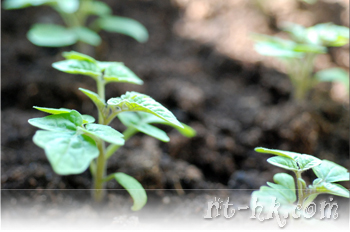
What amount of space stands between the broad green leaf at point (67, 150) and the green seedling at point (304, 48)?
0.92 meters

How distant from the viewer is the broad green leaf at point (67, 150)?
50 cm

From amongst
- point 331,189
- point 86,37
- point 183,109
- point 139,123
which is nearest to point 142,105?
point 139,123

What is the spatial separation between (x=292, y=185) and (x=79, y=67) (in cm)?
59

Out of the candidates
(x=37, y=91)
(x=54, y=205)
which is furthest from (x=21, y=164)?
(x=37, y=91)

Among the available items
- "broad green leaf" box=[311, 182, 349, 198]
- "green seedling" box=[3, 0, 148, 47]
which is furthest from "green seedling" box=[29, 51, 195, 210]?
"green seedling" box=[3, 0, 148, 47]

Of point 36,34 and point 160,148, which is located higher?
point 36,34

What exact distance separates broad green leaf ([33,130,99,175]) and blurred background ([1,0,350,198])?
1.59ft

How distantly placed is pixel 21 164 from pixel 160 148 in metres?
0.50

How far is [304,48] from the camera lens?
118cm

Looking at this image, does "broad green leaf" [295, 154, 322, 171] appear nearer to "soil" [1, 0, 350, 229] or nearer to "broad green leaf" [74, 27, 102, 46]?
"soil" [1, 0, 350, 229]

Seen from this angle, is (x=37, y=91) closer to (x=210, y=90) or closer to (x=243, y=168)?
(x=210, y=90)

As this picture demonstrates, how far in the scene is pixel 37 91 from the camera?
1379 millimetres

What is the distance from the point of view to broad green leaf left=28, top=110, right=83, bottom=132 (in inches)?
23.5

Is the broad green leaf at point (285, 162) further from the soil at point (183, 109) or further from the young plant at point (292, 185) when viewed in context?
the soil at point (183, 109)
